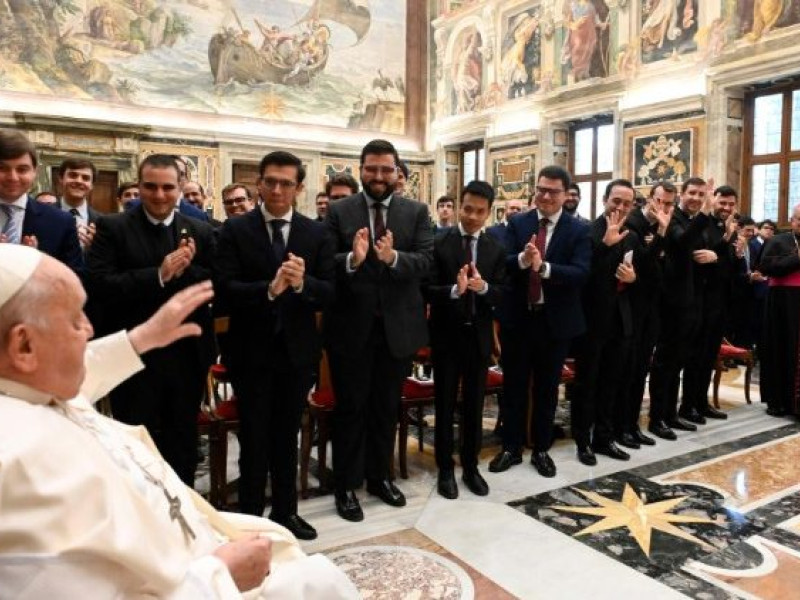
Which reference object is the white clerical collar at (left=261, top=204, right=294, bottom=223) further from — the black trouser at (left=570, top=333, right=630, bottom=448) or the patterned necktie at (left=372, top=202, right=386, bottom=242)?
the black trouser at (left=570, top=333, right=630, bottom=448)

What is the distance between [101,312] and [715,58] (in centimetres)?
1050

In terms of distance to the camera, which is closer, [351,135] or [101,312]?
[101,312]

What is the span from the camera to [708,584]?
3.04 m

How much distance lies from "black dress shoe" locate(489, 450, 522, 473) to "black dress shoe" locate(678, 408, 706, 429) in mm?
1998

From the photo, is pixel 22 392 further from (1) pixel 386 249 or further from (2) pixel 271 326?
(1) pixel 386 249

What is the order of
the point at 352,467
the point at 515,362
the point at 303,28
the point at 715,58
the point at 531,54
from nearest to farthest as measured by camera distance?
1. the point at 352,467
2. the point at 515,362
3. the point at 715,58
4. the point at 531,54
5. the point at 303,28

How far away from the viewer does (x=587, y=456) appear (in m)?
4.73

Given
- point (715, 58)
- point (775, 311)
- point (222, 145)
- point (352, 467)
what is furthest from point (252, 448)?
point (222, 145)

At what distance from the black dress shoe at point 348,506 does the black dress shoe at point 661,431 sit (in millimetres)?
2787

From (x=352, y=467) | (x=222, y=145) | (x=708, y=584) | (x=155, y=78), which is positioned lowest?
(x=708, y=584)

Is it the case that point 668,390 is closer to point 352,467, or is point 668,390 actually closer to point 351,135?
point 352,467

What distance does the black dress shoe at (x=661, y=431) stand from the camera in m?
5.32

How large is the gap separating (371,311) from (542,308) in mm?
1282

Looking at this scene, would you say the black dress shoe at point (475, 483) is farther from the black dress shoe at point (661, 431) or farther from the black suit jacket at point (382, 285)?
the black dress shoe at point (661, 431)
